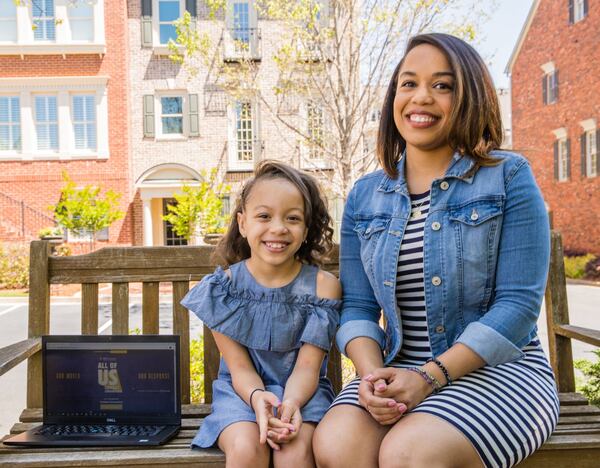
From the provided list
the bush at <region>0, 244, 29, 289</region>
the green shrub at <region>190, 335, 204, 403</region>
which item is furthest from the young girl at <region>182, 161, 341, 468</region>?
the bush at <region>0, 244, 29, 289</region>

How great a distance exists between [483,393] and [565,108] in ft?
70.5

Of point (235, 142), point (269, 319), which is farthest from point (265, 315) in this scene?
point (235, 142)

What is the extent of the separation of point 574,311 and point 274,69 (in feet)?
38.0

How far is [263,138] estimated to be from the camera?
1888 cm

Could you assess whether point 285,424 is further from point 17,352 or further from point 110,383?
point 17,352

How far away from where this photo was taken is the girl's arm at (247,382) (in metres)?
2.11

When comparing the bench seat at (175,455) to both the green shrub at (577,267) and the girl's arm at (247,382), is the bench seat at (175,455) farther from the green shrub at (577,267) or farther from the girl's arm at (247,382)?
the green shrub at (577,267)

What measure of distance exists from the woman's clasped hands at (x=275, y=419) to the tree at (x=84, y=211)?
15.4 meters

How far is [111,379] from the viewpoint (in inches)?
102

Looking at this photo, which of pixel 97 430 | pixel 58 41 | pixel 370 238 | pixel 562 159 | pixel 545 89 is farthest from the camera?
pixel 545 89

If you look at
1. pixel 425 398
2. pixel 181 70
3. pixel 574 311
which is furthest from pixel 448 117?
pixel 181 70

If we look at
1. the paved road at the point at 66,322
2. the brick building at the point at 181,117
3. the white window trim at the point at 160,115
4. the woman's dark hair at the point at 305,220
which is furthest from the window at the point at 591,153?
the woman's dark hair at the point at 305,220

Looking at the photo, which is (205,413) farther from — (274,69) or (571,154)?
(571,154)

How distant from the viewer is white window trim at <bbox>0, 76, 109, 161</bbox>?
18.8 m
